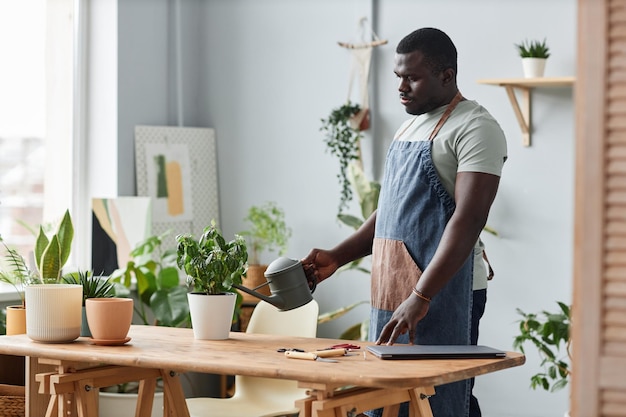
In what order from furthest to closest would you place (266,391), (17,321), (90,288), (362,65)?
(362,65)
(266,391)
(17,321)
(90,288)

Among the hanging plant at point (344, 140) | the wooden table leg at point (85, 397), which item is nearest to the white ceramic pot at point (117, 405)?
the hanging plant at point (344, 140)

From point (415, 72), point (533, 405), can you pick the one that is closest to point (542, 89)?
point (533, 405)

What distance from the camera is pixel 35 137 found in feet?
14.8

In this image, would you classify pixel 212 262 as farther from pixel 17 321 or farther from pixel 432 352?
pixel 17 321

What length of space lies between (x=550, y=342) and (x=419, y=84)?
5.49 feet

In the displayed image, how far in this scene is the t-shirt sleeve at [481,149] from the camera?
2484 mm

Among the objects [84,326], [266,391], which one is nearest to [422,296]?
[84,326]

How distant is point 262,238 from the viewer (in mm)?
4691

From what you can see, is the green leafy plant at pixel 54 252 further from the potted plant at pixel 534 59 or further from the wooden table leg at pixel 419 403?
the potted plant at pixel 534 59

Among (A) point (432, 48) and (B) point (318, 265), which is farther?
(B) point (318, 265)

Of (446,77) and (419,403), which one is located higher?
(446,77)

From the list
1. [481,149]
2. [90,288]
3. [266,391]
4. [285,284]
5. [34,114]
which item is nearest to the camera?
[481,149]

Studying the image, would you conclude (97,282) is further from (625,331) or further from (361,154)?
(361,154)

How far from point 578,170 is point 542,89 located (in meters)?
2.72
